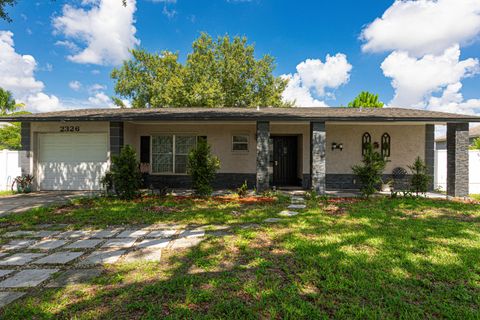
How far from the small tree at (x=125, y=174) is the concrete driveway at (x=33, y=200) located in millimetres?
1684

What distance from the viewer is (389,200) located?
759 cm

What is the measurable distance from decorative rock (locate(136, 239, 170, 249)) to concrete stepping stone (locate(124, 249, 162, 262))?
0.54ft

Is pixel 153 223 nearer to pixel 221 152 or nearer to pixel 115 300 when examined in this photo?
pixel 115 300

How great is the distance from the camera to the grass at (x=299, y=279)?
7.33 feet

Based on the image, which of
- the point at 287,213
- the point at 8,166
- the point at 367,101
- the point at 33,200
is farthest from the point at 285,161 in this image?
the point at 367,101

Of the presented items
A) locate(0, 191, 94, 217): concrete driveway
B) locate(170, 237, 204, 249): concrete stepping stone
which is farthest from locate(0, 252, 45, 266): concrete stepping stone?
locate(0, 191, 94, 217): concrete driveway

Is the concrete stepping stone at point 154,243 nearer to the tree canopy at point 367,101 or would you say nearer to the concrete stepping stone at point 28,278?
the concrete stepping stone at point 28,278

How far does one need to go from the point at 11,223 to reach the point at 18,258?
8.38ft

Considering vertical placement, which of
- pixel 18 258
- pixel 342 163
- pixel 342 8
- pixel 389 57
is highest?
pixel 342 8

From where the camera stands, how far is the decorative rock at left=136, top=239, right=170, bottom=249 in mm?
3875

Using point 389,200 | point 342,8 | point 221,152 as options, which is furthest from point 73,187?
point 342,8

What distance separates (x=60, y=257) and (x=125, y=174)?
14.3 feet

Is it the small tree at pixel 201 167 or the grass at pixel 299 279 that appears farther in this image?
the small tree at pixel 201 167

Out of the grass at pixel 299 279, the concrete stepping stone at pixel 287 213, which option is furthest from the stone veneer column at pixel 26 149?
the concrete stepping stone at pixel 287 213
